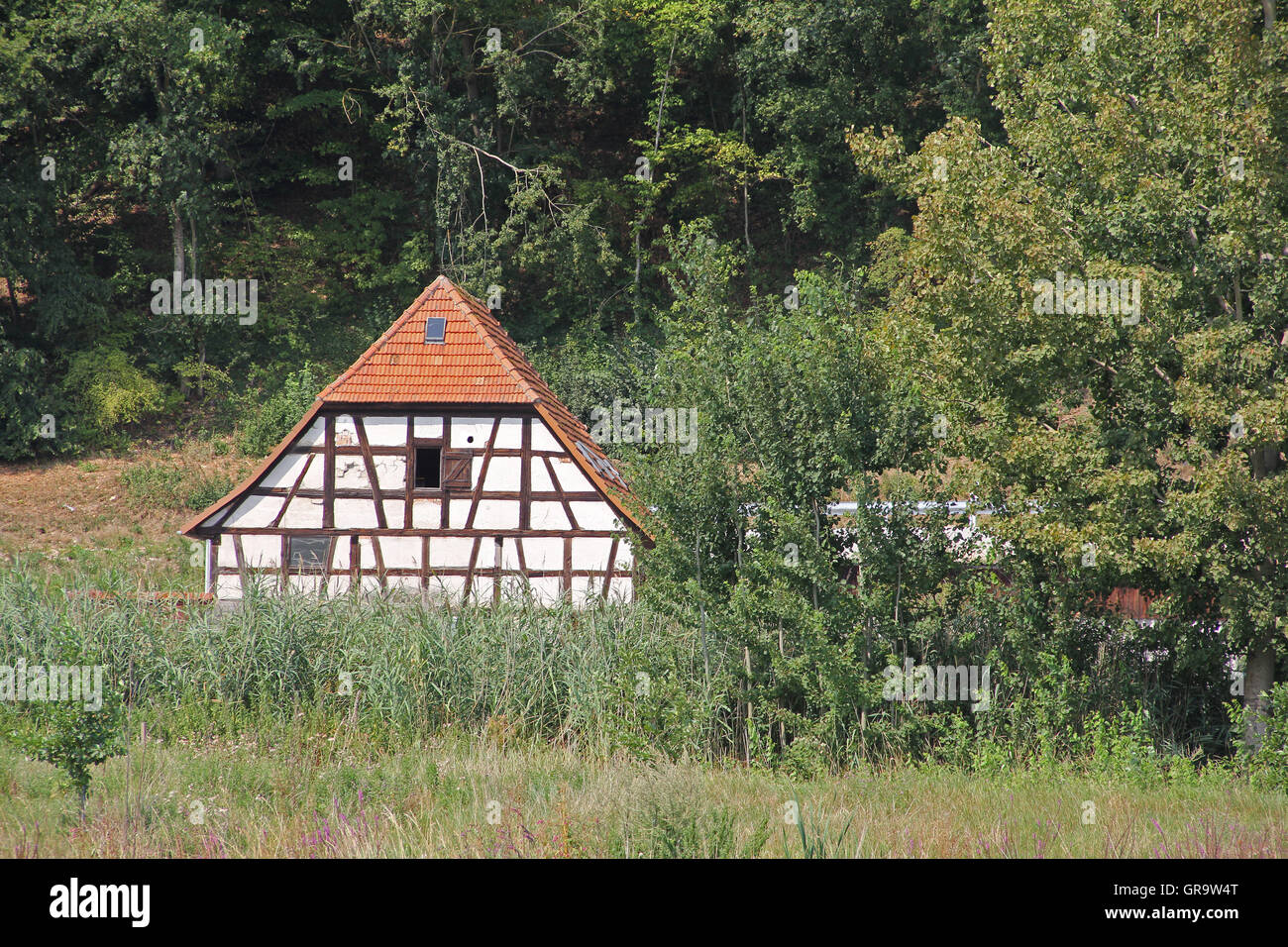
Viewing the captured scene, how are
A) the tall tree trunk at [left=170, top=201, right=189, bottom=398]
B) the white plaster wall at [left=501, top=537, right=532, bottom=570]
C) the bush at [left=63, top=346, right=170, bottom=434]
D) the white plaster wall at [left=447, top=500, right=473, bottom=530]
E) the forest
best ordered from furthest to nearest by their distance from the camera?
the tall tree trunk at [left=170, top=201, right=189, bottom=398] < the bush at [left=63, top=346, right=170, bottom=434] < the white plaster wall at [left=447, top=500, right=473, bottom=530] < the white plaster wall at [left=501, top=537, right=532, bottom=570] < the forest

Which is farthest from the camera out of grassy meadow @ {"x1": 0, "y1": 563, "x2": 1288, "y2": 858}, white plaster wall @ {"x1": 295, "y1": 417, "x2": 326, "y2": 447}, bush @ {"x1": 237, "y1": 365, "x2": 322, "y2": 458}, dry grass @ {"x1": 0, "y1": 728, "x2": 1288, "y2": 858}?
bush @ {"x1": 237, "y1": 365, "x2": 322, "y2": 458}

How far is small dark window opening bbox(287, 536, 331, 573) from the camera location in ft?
55.8

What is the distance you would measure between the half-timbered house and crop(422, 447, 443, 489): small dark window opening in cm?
2

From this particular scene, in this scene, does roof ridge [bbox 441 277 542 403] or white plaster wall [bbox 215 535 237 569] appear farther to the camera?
roof ridge [bbox 441 277 542 403]

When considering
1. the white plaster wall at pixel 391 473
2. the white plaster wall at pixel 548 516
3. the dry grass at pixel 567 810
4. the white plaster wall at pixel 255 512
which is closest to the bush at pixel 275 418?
the white plaster wall at pixel 255 512

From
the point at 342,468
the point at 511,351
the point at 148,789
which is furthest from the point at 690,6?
the point at 148,789

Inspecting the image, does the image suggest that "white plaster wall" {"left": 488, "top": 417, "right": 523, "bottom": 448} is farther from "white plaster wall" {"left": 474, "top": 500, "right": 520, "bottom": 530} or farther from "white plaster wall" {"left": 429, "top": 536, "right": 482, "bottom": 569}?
"white plaster wall" {"left": 429, "top": 536, "right": 482, "bottom": 569}

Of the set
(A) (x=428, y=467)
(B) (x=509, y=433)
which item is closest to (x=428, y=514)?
(A) (x=428, y=467)

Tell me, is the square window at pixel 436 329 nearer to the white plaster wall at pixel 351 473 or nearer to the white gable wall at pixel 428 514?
the white gable wall at pixel 428 514

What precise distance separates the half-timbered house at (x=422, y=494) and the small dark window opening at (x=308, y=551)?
0.6 inches

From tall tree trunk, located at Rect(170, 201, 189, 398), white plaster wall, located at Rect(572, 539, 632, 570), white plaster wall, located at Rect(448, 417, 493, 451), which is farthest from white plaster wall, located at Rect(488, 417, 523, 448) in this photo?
tall tree trunk, located at Rect(170, 201, 189, 398)

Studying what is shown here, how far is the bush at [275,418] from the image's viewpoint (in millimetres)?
25359

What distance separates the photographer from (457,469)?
56.1ft

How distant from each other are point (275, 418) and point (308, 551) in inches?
367
